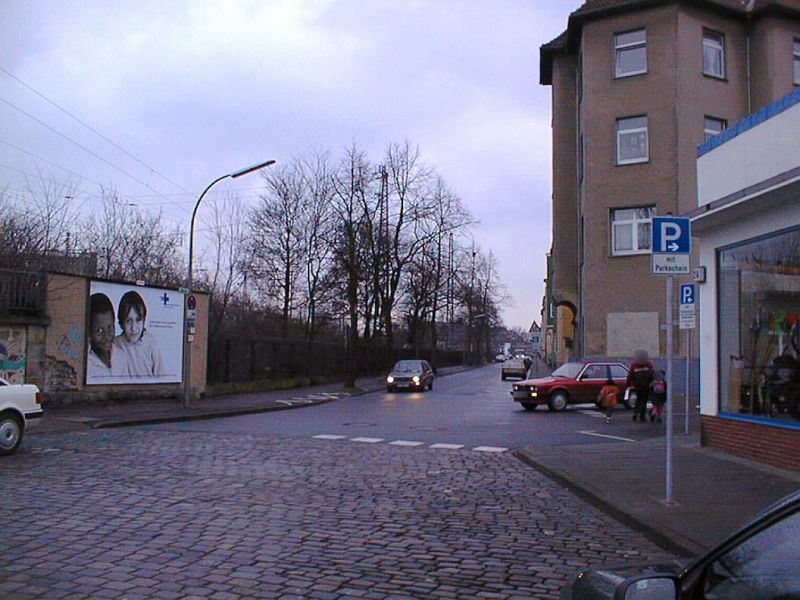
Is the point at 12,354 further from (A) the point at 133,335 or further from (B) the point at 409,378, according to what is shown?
(B) the point at 409,378

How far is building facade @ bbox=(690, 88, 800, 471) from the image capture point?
1100 centimetres

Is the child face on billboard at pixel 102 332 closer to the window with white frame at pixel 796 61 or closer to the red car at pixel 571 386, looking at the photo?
the red car at pixel 571 386

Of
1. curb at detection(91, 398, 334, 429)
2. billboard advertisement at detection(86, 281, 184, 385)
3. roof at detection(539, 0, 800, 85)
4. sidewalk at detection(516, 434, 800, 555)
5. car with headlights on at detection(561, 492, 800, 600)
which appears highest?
roof at detection(539, 0, 800, 85)

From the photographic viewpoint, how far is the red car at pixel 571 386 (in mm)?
25453

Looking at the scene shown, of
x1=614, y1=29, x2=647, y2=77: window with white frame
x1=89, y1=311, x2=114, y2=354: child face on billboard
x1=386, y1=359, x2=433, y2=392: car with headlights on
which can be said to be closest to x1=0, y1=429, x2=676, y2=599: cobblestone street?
x1=89, y1=311, x2=114, y2=354: child face on billboard

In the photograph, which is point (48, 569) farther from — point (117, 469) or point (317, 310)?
point (317, 310)

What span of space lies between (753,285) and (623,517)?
18.6 ft

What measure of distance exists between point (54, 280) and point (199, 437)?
8.70 meters

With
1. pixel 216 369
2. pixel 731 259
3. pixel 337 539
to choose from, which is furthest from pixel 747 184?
pixel 216 369

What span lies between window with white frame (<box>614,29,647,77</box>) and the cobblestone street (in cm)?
2089

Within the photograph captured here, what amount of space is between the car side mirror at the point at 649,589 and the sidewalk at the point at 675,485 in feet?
13.1

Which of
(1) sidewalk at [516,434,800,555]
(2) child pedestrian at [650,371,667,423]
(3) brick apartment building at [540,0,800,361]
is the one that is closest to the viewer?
(1) sidewalk at [516,434,800,555]

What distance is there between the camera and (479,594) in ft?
→ 18.8

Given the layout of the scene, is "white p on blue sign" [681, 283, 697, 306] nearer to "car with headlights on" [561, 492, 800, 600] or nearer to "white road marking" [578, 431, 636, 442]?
"white road marking" [578, 431, 636, 442]
